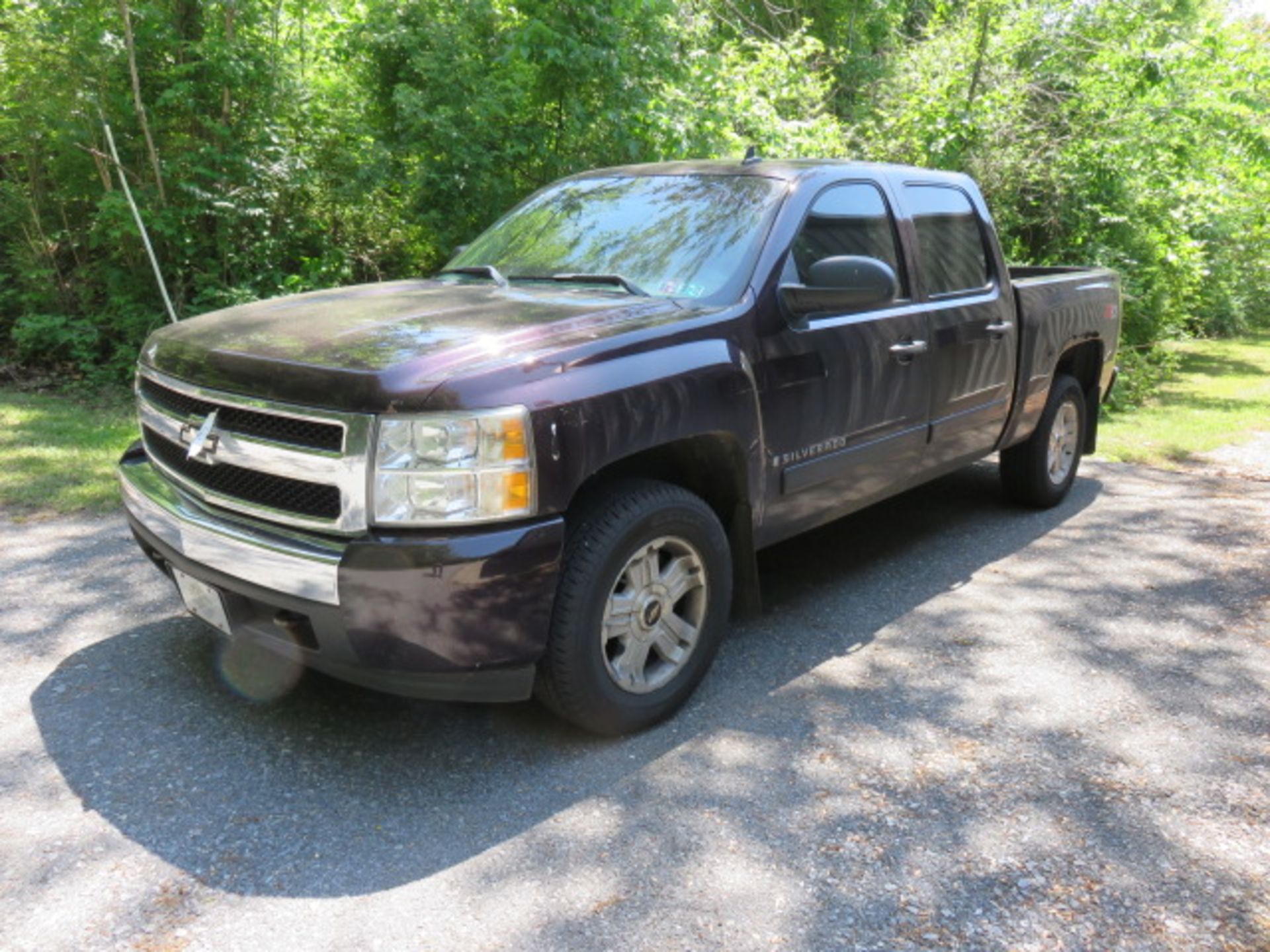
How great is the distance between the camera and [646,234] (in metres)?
4.06

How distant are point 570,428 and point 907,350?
2.06 meters

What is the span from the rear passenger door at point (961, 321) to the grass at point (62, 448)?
15.1 ft

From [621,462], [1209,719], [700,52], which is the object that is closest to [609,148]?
[700,52]

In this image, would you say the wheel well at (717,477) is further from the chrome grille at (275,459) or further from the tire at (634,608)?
the chrome grille at (275,459)

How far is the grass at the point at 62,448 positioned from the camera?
5.81 metres

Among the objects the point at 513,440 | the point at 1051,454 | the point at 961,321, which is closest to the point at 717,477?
the point at 513,440

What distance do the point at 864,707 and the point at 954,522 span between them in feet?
8.58

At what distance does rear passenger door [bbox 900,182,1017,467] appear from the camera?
466 centimetres

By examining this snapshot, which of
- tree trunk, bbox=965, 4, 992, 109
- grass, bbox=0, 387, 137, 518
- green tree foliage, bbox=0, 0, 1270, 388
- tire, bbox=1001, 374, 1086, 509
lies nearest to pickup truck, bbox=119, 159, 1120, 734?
tire, bbox=1001, 374, 1086, 509

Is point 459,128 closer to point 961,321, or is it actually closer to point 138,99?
point 138,99

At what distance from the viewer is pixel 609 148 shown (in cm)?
877

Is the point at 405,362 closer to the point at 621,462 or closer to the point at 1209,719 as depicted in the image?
the point at 621,462

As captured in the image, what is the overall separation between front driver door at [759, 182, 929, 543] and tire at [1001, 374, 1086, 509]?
1.59 meters

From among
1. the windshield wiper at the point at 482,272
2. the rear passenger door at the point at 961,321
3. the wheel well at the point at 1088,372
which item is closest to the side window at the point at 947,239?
the rear passenger door at the point at 961,321
